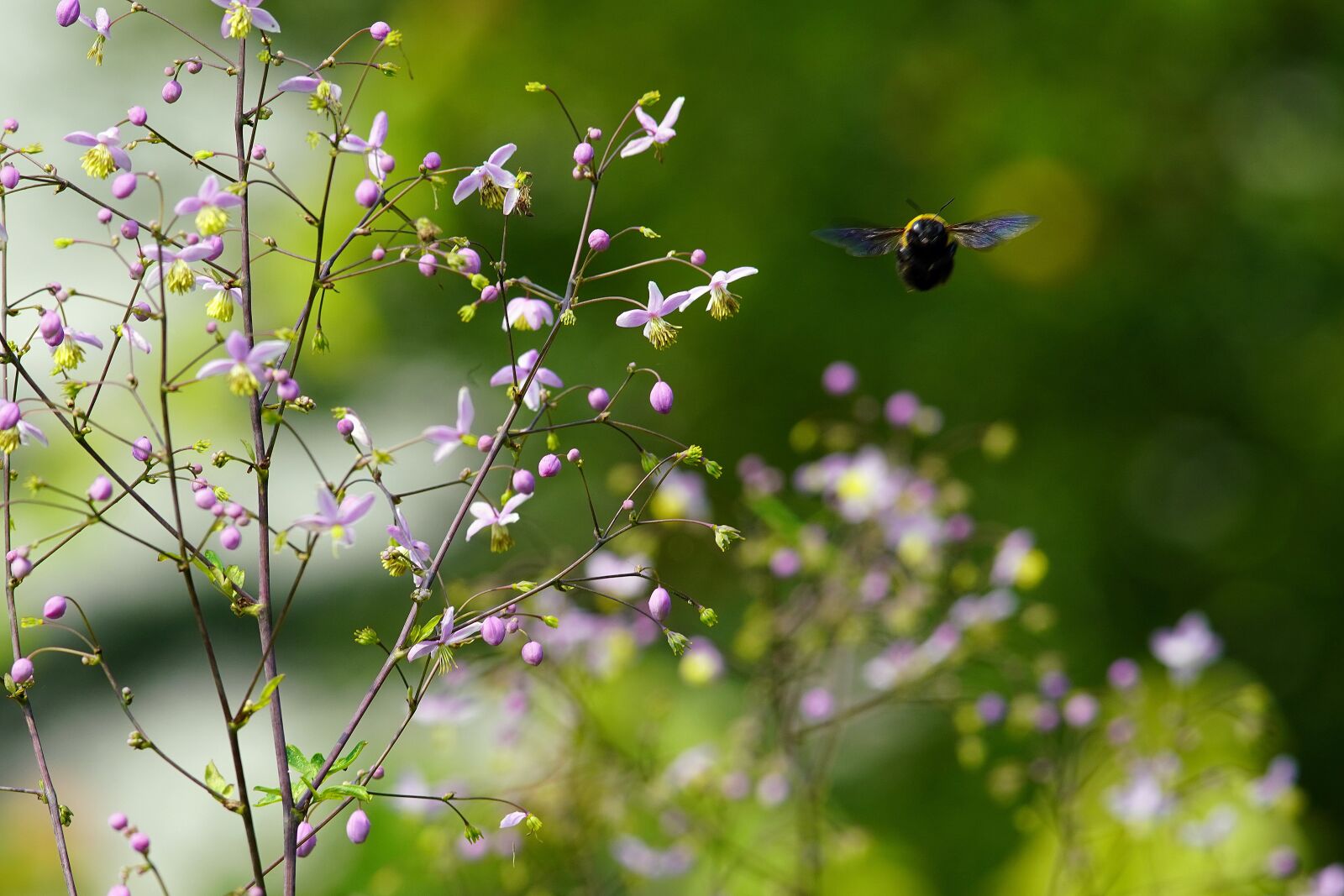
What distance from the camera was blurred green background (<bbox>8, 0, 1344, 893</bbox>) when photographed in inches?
132

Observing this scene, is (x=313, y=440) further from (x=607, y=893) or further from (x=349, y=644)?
(x=607, y=893)

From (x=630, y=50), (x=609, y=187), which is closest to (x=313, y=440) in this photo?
(x=609, y=187)

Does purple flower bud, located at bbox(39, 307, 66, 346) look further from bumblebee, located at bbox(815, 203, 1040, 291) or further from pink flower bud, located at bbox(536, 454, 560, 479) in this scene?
bumblebee, located at bbox(815, 203, 1040, 291)

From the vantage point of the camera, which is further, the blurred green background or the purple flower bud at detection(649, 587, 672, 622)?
the blurred green background

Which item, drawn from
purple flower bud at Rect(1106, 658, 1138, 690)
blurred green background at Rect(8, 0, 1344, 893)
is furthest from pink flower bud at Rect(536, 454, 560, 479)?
blurred green background at Rect(8, 0, 1344, 893)

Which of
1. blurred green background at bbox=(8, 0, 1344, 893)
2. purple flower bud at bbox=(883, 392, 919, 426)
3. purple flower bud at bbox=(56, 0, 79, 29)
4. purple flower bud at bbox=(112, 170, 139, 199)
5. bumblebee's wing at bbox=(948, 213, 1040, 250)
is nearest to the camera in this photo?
purple flower bud at bbox=(112, 170, 139, 199)

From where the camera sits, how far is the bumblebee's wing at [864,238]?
1.65m

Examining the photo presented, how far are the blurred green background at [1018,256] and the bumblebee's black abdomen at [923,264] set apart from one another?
4.99 ft

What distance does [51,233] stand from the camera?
3924mm

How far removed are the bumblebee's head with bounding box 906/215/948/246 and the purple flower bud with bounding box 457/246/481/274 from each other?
1034mm

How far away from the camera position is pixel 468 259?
0.78 m

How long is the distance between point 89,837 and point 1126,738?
3557 millimetres

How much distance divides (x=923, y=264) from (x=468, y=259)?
108cm

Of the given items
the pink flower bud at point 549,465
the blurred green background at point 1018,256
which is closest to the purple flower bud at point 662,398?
the pink flower bud at point 549,465
